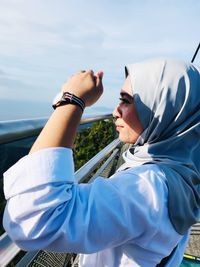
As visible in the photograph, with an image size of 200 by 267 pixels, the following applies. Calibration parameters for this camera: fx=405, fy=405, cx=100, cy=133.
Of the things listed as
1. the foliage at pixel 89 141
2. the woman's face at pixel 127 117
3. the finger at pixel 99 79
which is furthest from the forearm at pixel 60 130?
the foliage at pixel 89 141

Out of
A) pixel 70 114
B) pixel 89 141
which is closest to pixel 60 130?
pixel 70 114

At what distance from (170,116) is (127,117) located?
19cm

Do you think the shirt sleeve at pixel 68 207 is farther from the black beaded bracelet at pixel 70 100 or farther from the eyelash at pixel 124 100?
the eyelash at pixel 124 100

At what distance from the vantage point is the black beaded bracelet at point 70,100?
146 centimetres

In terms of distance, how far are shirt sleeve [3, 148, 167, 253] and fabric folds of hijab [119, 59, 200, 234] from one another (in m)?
0.28

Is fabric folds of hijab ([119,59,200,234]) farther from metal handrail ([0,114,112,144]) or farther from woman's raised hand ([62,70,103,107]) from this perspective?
metal handrail ([0,114,112,144])

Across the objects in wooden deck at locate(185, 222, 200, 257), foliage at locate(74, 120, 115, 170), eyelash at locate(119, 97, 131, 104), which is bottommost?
wooden deck at locate(185, 222, 200, 257)

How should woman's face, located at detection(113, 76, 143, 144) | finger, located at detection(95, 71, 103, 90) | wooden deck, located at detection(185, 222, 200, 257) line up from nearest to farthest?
1. finger, located at detection(95, 71, 103, 90)
2. woman's face, located at detection(113, 76, 143, 144)
3. wooden deck, located at detection(185, 222, 200, 257)

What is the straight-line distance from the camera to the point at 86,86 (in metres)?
1.55

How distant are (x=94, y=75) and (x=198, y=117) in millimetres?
466

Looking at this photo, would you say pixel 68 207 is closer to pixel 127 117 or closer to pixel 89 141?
pixel 127 117

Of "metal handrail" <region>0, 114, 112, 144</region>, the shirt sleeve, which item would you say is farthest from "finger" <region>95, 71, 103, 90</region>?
the shirt sleeve

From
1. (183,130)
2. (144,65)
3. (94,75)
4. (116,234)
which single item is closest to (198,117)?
(183,130)

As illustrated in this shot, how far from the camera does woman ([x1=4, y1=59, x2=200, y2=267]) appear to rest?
4.08ft
